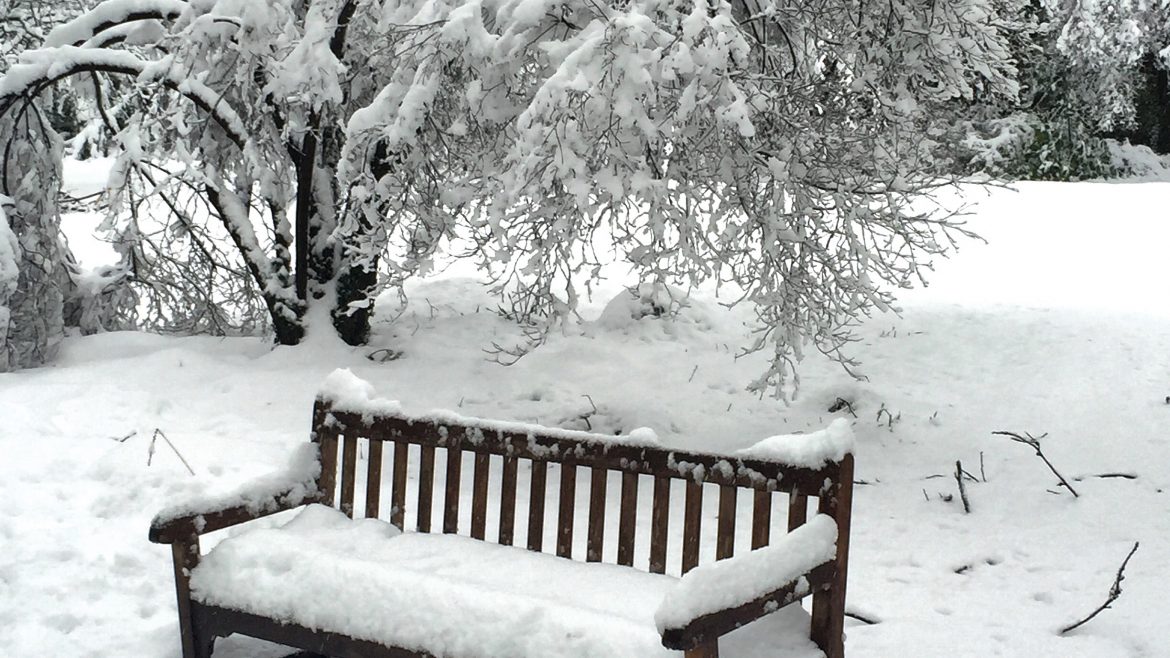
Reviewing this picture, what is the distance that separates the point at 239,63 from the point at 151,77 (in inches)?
20.4

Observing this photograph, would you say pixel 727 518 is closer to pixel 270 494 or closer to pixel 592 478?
pixel 592 478

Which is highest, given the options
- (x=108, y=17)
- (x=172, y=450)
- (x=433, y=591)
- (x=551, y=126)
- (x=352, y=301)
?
(x=108, y=17)

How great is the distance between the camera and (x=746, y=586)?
265 centimetres

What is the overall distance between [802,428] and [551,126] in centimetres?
291

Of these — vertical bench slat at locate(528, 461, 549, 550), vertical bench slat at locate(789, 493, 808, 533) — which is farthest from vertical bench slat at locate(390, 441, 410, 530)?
vertical bench slat at locate(789, 493, 808, 533)

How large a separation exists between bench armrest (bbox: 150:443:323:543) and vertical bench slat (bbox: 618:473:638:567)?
44.3 inches

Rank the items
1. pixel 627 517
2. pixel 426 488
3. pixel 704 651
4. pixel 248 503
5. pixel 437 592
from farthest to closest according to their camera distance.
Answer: pixel 426 488, pixel 248 503, pixel 627 517, pixel 437 592, pixel 704 651

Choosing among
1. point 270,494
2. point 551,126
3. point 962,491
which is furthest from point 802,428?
point 270,494

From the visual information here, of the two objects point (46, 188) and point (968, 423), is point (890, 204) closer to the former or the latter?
point (968, 423)

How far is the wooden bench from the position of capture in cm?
300

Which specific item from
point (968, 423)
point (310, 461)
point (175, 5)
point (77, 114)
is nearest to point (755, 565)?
point (310, 461)

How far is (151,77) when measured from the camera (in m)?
6.07

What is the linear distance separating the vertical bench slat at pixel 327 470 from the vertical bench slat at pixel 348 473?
0.04 metres

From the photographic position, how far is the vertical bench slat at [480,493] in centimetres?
356
